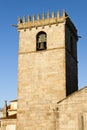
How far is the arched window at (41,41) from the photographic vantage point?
30234 millimetres

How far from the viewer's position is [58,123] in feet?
83.2

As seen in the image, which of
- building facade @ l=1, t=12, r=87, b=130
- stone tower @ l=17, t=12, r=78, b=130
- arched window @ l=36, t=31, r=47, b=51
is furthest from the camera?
arched window @ l=36, t=31, r=47, b=51

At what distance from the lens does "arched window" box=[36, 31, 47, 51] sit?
30234mm

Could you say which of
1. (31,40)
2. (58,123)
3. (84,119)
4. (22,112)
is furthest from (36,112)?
(31,40)

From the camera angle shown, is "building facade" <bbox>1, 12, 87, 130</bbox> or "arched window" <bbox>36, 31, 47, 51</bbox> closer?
"building facade" <bbox>1, 12, 87, 130</bbox>

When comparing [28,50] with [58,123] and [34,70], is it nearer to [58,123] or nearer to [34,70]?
[34,70]

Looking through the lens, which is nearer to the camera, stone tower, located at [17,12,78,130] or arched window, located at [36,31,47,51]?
stone tower, located at [17,12,78,130]

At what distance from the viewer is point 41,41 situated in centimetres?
3038

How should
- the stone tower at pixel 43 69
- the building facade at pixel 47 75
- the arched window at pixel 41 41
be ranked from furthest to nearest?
the arched window at pixel 41 41 → the stone tower at pixel 43 69 → the building facade at pixel 47 75

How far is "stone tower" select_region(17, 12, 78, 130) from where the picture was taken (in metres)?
27.7

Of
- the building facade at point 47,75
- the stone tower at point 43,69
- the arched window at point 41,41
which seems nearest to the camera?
the building facade at point 47,75

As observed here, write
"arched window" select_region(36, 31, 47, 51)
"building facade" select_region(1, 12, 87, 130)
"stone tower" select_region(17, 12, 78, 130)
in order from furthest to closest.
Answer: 1. "arched window" select_region(36, 31, 47, 51)
2. "stone tower" select_region(17, 12, 78, 130)
3. "building facade" select_region(1, 12, 87, 130)

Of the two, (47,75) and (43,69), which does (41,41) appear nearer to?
(43,69)

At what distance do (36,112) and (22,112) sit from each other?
147 cm
